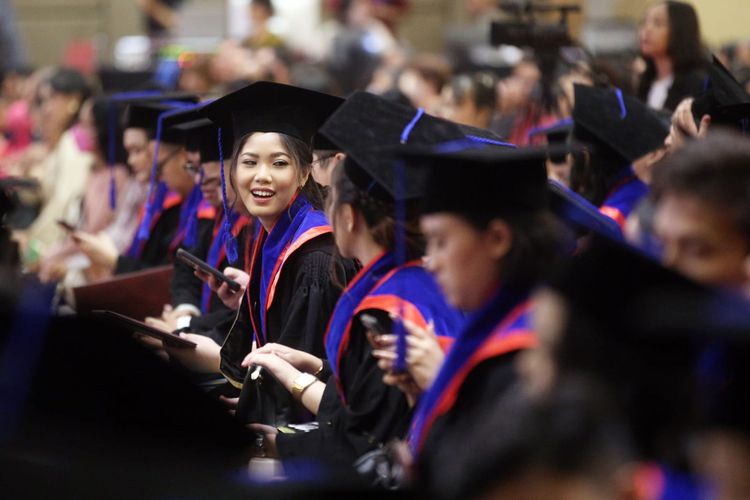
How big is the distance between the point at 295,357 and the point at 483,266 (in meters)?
A: 1.22

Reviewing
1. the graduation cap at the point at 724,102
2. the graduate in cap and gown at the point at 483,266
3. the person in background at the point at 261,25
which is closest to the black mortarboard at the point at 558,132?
the graduation cap at the point at 724,102

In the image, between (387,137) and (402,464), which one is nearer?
→ (402,464)

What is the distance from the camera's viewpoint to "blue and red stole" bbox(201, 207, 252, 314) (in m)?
4.94

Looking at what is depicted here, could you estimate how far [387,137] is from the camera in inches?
126

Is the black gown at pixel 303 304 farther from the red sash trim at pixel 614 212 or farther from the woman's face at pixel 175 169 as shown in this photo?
the woman's face at pixel 175 169

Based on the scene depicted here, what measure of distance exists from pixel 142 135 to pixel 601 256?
411 centimetres

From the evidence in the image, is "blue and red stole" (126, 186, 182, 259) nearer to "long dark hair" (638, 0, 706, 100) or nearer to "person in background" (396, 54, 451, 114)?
"long dark hair" (638, 0, 706, 100)

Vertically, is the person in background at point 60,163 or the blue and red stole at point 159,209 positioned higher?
the blue and red stole at point 159,209

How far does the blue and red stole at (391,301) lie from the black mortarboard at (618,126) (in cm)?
183

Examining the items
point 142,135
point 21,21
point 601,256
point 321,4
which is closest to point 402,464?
point 601,256

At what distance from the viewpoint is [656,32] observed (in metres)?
5.93

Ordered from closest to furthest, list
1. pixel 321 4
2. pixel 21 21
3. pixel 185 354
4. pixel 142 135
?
pixel 185 354 < pixel 142 135 < pixel 321 4 < pixel 21 21

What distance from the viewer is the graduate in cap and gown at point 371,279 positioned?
305 cm

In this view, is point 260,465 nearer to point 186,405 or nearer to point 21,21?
point 186,405
